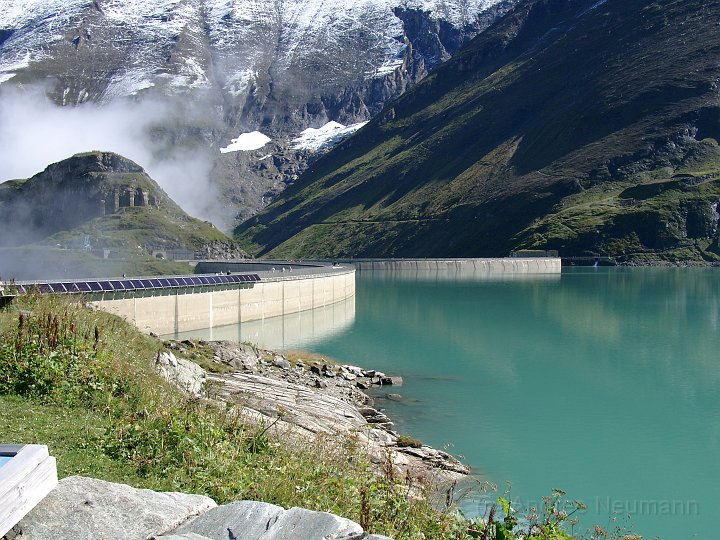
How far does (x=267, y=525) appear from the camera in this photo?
7.31 meters

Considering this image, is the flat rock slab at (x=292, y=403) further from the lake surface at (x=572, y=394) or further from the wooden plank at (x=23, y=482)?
the wooden plank at (x=23, y=482)

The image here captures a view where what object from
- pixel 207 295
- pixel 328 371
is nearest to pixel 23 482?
pixel 328 371

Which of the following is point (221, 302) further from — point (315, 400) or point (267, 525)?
point (267, 525)

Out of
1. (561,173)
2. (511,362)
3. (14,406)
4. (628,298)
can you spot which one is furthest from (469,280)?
(14,406)

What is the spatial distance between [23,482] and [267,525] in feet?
6.70

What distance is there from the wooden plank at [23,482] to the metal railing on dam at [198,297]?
1428 inches

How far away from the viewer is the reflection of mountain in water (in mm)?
58125

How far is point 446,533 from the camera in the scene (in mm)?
9508

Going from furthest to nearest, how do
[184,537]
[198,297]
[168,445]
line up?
1. [198,297]
2. [168,445]
3. [184,537]

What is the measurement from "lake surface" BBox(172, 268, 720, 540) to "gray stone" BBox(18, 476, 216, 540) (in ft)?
44.2

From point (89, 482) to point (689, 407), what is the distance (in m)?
32.8

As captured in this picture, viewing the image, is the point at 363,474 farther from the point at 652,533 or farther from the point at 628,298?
the point at 628,298

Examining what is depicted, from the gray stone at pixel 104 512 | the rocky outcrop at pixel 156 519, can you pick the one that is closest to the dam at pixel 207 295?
the gray stone at pixel 104 512

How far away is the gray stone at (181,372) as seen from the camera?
18.7m
